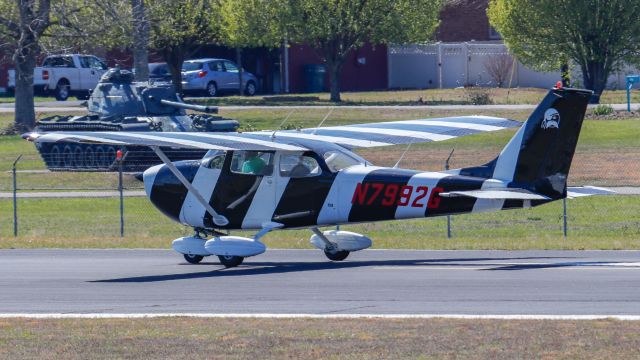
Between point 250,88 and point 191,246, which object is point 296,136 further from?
point 250,88

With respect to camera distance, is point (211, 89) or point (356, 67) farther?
point (356, 67)

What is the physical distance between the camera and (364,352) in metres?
10.7

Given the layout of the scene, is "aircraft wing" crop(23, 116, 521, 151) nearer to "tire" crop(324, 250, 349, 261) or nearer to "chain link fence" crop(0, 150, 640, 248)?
"tire" crop(324, 250, 349, 261)

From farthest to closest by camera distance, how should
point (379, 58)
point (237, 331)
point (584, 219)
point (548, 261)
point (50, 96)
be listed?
point (379, 58), point (50, 96), point (584, 219), point (548, 261), point (237, 331)

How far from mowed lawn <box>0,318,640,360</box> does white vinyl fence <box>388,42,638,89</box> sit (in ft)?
156

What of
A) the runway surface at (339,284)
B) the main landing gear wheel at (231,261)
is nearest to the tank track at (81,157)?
the runway surface at (339,284)

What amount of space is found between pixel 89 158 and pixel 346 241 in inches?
706

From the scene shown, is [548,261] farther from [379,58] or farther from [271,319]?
[379,58]

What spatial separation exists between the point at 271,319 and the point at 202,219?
5.32 meters

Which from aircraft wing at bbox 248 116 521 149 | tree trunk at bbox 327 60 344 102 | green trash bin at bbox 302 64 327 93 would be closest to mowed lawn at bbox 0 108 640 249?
aircraft wing at bbox 248 116 521 149

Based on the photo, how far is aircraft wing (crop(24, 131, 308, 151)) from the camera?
625 inches

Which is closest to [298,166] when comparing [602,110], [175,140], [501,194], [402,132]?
[175,140]

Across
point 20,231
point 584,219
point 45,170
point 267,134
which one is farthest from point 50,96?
point 267,134

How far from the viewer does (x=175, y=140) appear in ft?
55.7
